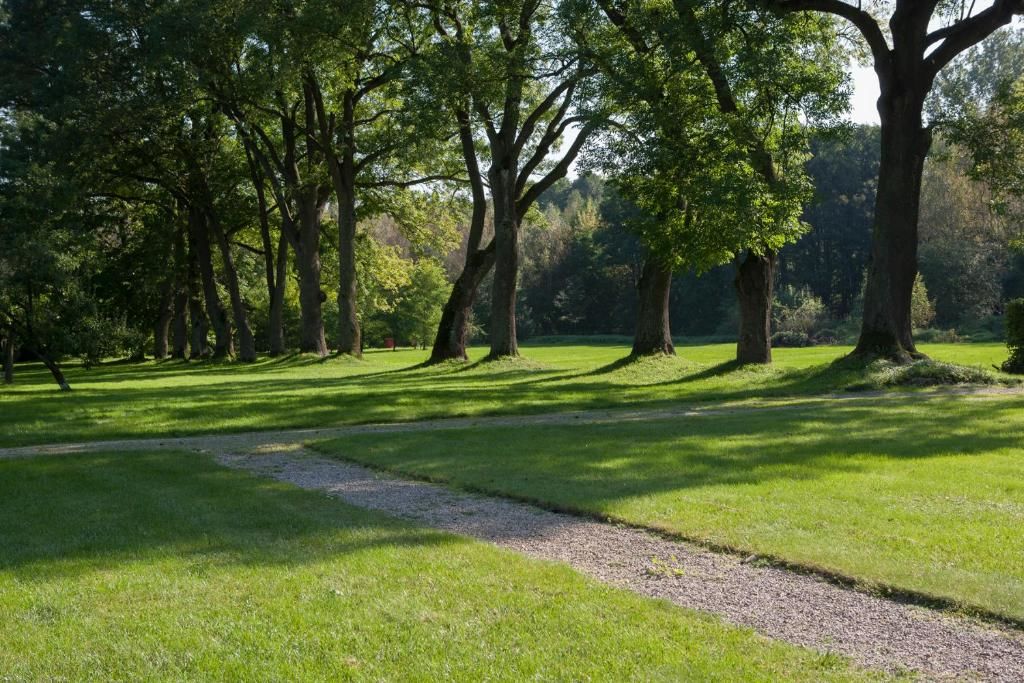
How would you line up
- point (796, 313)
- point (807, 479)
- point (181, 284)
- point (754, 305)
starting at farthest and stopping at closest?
point (796, 313)
point (181, 284)
point (754, 305)
point (807, 479)

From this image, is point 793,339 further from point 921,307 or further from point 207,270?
point 207,270

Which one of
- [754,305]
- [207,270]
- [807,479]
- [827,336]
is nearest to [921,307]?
[827,336]

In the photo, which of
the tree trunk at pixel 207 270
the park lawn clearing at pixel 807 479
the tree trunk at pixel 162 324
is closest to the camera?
the park lawn clearing at pixel 807 479

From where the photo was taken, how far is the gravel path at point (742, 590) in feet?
15.3

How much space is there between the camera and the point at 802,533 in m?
7.03

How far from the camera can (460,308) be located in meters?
32.4

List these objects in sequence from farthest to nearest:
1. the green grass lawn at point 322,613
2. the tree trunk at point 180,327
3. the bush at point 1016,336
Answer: the tree trunk at point 180,327
the bush at point 1016,336
the green grass lawn at point 322,613

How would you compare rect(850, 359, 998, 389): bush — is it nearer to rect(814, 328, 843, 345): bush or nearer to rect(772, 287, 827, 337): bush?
rect(814, 328, 843, 345): bush

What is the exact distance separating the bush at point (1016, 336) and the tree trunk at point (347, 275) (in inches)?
914

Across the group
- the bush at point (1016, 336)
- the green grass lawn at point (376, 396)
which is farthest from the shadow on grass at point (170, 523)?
the bush at point (1016, 336)

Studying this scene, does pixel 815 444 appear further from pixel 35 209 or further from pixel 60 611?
pixel 35 209

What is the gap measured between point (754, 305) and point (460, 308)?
1134 cm

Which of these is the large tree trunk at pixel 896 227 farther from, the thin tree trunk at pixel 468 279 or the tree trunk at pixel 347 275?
the tree trunk at pixel 347 275

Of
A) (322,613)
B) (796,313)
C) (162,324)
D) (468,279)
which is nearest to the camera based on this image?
(322,613)
